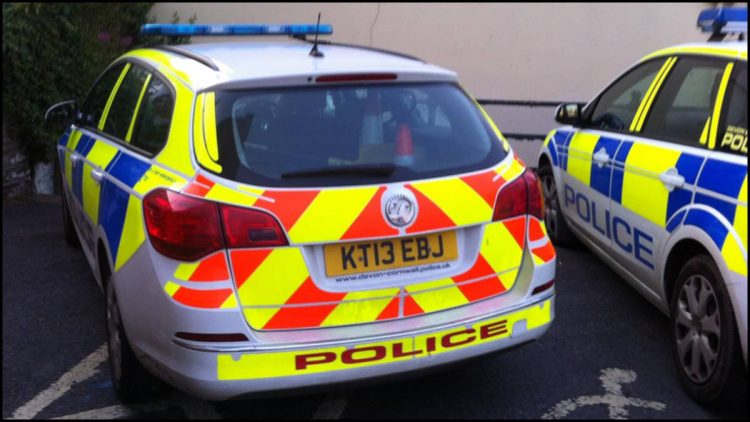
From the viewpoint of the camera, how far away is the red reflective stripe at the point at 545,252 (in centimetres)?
323

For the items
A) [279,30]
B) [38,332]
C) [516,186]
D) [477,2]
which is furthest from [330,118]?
[477,2]

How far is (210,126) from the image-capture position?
300 centimetres

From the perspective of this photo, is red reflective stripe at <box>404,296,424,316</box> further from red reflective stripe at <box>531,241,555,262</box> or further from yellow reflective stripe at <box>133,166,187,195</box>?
yellow reflective stripe at <box>133,166,187,195</box>

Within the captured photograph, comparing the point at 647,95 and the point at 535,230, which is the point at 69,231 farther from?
the point at 647,95

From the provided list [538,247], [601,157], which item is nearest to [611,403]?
[538,247]

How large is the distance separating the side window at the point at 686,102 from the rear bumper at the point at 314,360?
4.89ft

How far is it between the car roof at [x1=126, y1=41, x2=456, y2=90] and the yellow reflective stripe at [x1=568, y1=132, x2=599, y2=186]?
5.04ft

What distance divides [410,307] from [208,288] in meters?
0.69

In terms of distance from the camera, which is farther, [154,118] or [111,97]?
[111,97]

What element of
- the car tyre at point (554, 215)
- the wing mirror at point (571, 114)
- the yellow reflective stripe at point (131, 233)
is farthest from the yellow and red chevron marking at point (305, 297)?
the car tyre at point (554, 215)

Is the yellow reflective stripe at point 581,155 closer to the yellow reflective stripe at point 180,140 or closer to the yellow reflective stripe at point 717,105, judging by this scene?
the yellow reflective stripe at point 717,105

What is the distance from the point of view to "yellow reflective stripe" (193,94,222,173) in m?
2.90

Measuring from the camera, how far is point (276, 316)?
2795 millimetres

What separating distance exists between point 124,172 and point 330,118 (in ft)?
3.07
